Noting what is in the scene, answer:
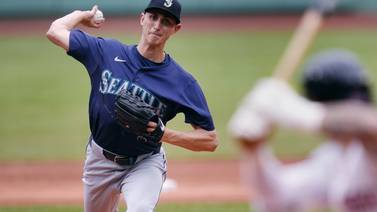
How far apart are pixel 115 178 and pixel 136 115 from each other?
0.72 m

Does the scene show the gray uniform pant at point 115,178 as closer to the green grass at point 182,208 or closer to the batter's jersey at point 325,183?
the green grass at point 182,208

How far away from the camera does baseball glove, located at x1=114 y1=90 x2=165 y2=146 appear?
6535 mm

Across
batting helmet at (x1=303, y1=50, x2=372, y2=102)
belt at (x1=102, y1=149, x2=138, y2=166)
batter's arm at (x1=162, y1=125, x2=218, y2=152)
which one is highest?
batting helmet at (x1=303, y1=50, x2=372, y2=102)

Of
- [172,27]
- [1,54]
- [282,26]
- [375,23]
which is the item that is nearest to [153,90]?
[172,27]

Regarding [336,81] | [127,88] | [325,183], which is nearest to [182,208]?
[127,88]

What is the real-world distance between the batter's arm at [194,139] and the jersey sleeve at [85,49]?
2.56 ft

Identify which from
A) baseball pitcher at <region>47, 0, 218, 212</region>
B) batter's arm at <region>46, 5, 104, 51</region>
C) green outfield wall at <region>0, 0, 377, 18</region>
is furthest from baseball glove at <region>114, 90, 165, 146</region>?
green outfield wall at <region>0, 0, 377, 18</region>

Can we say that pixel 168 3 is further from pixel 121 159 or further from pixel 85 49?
pixel 121 159

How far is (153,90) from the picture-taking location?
689cm

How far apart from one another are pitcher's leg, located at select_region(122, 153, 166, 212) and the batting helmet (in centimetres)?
293

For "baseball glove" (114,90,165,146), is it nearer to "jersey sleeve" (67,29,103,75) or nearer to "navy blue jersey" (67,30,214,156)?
"navy blue jersey" (67,30,214,156)

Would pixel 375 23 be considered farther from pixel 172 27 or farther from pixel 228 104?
pixel 172 27

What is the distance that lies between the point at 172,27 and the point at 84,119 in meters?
9.59

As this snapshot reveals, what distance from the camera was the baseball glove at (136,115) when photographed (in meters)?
6.54
